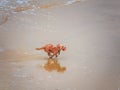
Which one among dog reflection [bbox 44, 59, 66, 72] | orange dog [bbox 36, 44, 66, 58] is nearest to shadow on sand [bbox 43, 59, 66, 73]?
dog reflection [bbox 44, 59, 66, 72]

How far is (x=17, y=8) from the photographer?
8781 millimetres

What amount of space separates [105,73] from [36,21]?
2882mm

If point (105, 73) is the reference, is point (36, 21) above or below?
above

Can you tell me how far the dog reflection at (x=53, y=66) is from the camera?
18.1ft

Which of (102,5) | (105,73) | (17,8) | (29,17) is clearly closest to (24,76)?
(105,73)

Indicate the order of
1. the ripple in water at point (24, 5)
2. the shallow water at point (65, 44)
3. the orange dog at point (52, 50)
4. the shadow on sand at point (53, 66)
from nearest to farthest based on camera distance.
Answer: the shallow water at point (65, 44)
the shadow on sand at point (53, 66)
the orange dog at point (52, 50)
the ripple in water at point (24, 5)

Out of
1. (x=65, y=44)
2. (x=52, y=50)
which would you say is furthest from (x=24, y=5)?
(x=52, y=50)

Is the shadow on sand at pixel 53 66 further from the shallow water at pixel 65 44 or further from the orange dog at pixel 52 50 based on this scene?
the orange dog at pixel 52 50

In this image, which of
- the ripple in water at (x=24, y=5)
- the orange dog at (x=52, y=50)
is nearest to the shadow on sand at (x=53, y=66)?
the orange dog at (x=52, y=50)

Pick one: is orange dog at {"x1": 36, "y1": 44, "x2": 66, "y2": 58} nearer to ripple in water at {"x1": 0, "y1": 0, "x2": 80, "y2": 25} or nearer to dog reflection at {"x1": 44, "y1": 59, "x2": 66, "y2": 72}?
dog reflection at {"x1": 44, "y1": 59, "x2": 66, "y2": 72}

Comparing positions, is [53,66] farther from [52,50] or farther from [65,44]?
[65,44]

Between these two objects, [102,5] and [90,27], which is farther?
[102,5]

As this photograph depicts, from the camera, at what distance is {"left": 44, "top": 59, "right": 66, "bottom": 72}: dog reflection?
18.1ft

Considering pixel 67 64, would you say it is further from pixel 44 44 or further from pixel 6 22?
pixel 6 22
